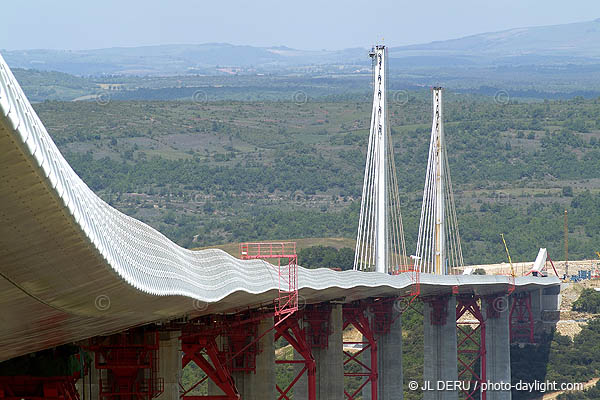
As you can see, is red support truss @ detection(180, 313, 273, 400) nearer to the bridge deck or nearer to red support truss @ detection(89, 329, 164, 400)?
red support truss @ detection(89, 329, 164, 400)

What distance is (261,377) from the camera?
142ft

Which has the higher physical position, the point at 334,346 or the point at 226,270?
the point at 226,270

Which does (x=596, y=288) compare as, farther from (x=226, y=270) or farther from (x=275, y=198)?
(x=275, y=198)

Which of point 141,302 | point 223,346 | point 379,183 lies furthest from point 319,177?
point 141,302

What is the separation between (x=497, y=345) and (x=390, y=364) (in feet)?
55.8

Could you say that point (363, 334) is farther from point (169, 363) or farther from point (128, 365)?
point (128, 365)

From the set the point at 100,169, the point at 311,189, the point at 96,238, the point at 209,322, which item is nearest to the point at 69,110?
the point at 100,169

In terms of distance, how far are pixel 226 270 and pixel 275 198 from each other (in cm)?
14830

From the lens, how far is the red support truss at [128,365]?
2872 centimetres

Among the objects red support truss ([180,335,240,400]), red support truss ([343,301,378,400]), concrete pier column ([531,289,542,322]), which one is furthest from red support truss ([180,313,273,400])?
concrete pier column ([531,289,542,322])

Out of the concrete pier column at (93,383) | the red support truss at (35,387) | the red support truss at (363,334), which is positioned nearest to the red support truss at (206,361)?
the concrete pier column at (93,383)

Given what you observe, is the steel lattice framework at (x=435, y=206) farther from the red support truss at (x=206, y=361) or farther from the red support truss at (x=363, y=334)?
the red support truss at (x=206, y=361)

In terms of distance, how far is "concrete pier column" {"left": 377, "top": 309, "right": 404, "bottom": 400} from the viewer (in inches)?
2470

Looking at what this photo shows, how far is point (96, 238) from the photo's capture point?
633 inches
